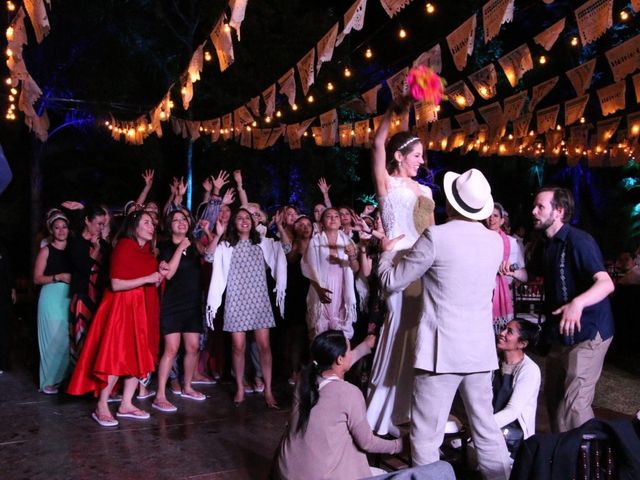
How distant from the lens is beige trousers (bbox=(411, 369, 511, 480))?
3406mm

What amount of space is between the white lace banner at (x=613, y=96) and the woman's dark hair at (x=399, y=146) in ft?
16.5

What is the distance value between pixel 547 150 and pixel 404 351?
36.1 ft

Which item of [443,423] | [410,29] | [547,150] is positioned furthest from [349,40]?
[443,423]

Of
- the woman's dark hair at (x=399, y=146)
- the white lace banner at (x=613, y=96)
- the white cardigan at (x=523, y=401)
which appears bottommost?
the white cardigan at (x=523, y=401)

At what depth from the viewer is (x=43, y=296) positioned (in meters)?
6.64

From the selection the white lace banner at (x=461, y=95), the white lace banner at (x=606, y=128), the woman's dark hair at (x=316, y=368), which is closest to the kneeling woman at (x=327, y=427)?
the woman's dark hair at (x=316, y=368)

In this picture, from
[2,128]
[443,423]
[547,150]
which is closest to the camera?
[443,423]

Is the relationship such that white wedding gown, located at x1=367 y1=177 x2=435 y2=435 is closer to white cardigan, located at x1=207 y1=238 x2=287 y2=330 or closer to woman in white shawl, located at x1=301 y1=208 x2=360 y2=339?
woman in white shawl, located at x1=301 y1=208 x2=360 y2=339

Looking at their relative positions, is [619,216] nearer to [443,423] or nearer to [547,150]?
[547,150]

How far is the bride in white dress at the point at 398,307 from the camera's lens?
4086 millimetres

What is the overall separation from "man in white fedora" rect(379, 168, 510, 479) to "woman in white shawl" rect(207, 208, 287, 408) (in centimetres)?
286

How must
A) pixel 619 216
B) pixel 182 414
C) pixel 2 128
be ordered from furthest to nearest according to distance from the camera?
pixel 619 216
pixel 2 128
pixel 182 414

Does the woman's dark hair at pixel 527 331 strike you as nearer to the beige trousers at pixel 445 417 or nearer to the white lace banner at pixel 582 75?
the beige trousers at pixel 445 417

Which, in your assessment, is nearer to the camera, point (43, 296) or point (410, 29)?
point (43, 296)
